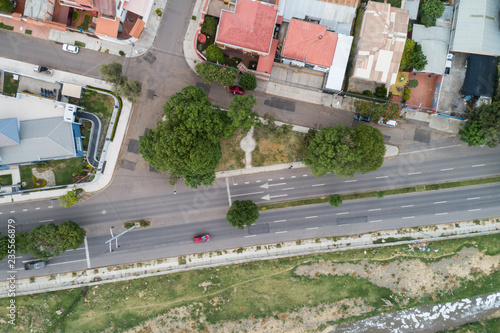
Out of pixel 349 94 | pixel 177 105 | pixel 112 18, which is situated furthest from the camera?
pixel 349 94

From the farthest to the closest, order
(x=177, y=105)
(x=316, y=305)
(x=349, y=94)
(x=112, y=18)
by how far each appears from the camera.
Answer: (x=316, y=305)
(x=349, y=94)
(x=112, y=18)
(x=177, y=105)

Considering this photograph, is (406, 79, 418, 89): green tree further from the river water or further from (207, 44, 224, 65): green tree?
the river water

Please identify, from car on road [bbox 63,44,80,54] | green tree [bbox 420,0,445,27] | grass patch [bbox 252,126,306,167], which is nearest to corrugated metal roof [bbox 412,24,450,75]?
green tree [bbox 420,0,445,27]

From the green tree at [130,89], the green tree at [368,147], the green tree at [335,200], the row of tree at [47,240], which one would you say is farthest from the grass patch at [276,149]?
the row of tree at [47,240]

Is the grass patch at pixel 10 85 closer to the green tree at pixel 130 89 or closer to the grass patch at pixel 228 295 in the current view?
the green tree at pixel 130 89

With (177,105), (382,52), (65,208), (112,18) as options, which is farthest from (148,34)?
(382,52)

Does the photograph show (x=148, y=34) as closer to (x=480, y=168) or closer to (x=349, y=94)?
(x=349, y=94)

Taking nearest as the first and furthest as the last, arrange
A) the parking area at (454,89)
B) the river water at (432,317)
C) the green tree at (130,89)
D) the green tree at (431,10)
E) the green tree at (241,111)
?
the green tree at (241,111)
the green tree at (130,89)
the green tree at (431,10)
the parking area at (454,89)
the river water at (432,317)
